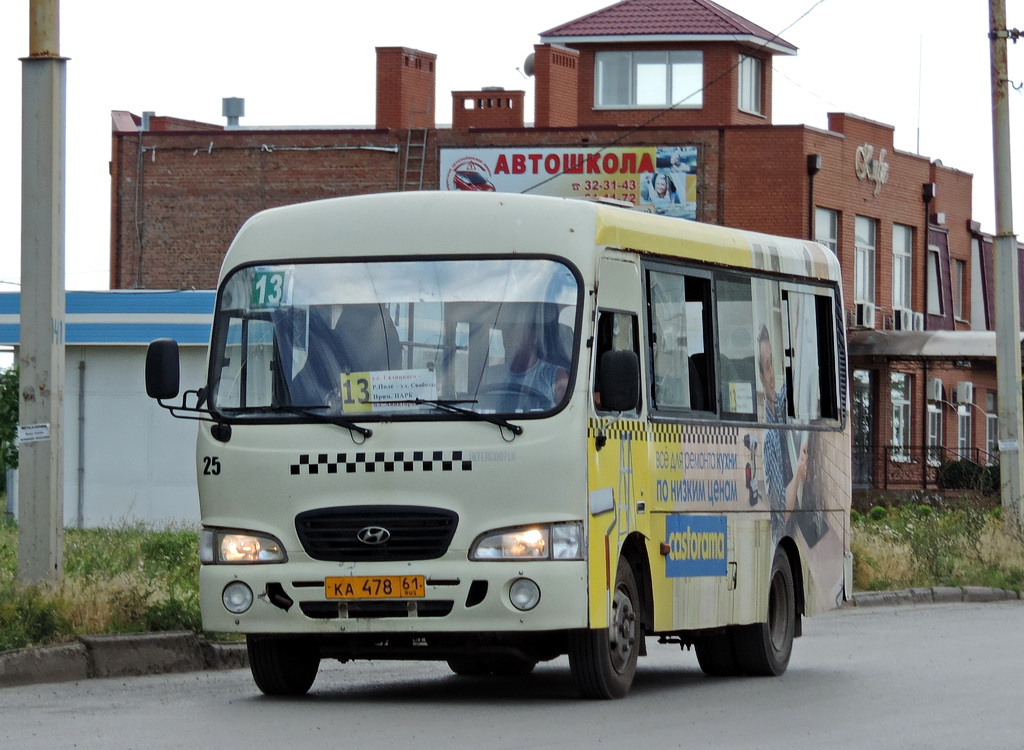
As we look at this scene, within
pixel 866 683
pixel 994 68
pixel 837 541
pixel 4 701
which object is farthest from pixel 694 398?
pixel 994 68

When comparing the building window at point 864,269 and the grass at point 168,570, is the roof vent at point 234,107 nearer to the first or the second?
the building window at point 864,269

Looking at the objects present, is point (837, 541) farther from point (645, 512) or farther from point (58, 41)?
point (58, 41)

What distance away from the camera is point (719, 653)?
14078mm

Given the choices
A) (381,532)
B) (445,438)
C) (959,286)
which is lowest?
(381,532)

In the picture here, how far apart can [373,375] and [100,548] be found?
425 inches

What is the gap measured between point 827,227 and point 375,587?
3701 cm

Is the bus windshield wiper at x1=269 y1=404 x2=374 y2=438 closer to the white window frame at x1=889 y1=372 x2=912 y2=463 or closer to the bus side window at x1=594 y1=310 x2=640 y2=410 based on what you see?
the bus side window at x1=594 y1=310 x2=640 y2=410

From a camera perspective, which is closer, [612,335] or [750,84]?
[612,335]

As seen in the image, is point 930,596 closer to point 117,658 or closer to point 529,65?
point 117,658

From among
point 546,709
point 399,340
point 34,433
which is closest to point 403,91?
point 34,433

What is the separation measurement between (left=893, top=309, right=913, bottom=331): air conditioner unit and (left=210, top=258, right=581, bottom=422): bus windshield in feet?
131

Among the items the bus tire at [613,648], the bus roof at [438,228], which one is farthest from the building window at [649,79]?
the bus tire at [613,648]

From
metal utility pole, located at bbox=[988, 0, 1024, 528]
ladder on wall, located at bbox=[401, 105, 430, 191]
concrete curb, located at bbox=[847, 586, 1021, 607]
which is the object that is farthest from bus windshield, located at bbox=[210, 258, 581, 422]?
ladder on wall, located at bbox=[401, 105, 430, 191]

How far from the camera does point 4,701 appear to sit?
38.0ft
